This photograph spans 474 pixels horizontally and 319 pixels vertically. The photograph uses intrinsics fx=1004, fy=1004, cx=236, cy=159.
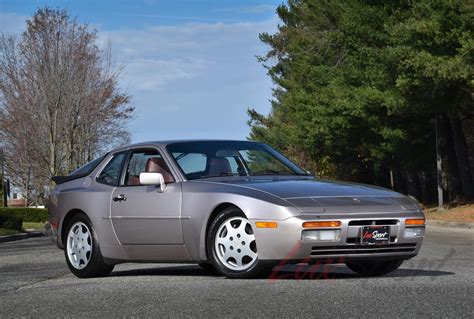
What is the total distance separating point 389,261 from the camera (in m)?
9.98

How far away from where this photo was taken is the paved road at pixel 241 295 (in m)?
7.13

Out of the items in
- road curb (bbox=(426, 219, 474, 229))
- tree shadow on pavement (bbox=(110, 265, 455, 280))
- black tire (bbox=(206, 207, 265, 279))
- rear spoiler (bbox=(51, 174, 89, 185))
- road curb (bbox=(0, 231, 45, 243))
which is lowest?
road curb (bbox=(426, 219, 474, 229))

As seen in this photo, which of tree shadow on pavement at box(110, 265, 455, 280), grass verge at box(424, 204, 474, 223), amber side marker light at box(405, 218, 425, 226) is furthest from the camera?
grass verge at box(424, 204, 474, 223)

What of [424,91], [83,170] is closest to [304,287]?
[83,170]

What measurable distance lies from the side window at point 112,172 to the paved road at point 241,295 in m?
1.04

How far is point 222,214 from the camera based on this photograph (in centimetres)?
952

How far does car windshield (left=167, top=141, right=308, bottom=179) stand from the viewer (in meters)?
10.4

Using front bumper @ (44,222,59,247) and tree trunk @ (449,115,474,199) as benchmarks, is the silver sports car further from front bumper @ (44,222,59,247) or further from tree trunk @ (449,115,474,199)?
tree trunk @ (449,115,474,199)

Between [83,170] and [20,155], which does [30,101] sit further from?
[83,170]

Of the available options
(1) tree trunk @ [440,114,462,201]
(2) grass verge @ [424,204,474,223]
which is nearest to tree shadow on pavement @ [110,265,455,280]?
(2) grass verge @ [424,204,474,223]

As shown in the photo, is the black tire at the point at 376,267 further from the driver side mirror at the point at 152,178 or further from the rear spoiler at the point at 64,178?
the rear spoiler at the point at 64,178

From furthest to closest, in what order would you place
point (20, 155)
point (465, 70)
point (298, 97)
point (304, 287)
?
point (20, 155) → point (298, 97) → point (465, 70) → point (304, 287)

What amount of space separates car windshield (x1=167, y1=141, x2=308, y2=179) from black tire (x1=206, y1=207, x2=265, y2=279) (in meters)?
0.85

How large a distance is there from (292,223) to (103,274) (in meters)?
2.74
